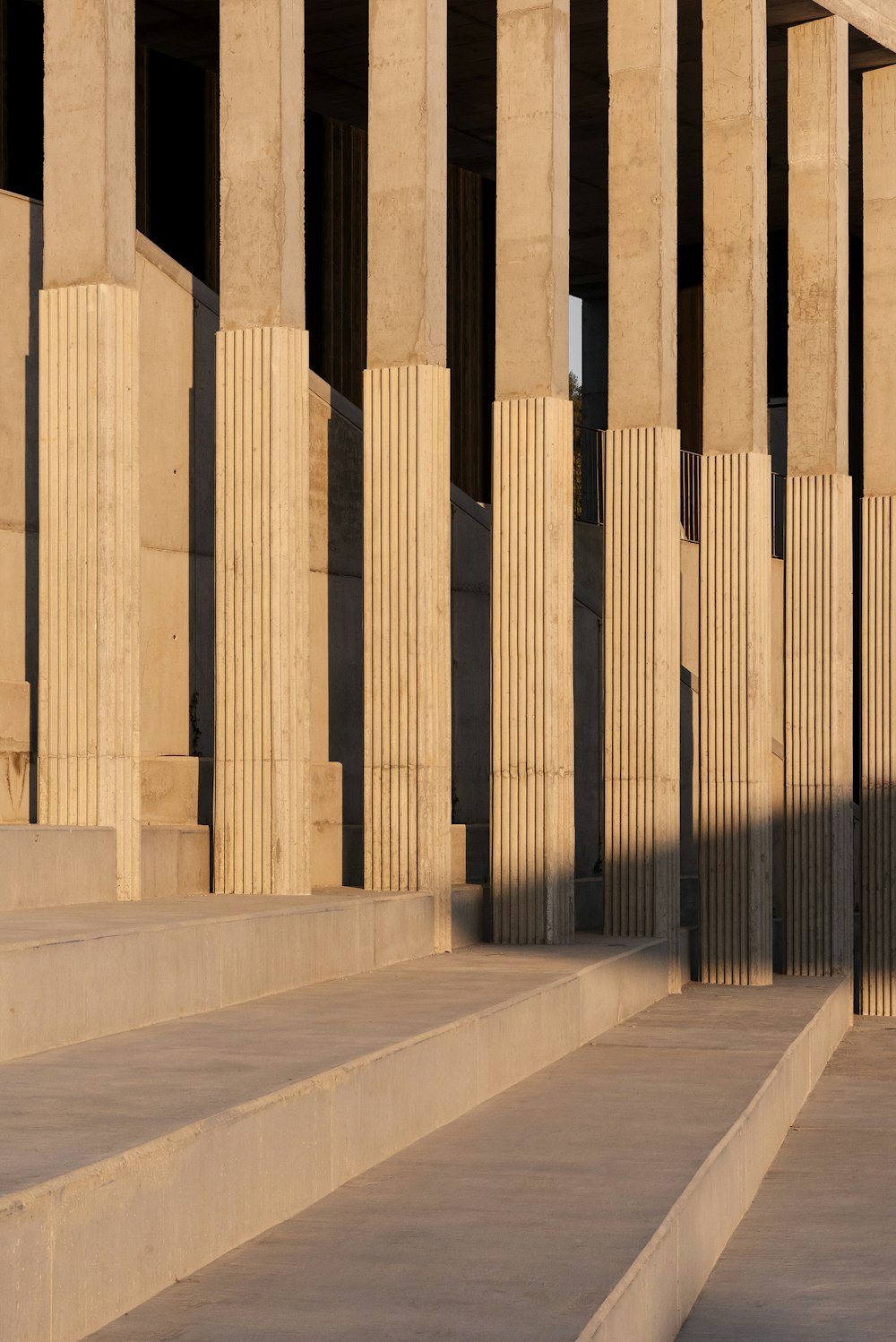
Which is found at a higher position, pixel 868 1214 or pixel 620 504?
pixel 620 504

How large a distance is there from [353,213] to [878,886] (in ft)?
30.5

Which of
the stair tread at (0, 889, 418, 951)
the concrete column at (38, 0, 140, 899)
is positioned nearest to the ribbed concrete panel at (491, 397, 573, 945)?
the stair tread at (0, 889, 418, 951)

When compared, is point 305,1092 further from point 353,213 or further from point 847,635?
point 353,213

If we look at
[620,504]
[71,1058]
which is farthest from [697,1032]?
[71,1058]

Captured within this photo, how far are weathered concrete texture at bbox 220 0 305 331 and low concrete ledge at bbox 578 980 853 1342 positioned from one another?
5.78m

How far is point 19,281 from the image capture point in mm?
13133

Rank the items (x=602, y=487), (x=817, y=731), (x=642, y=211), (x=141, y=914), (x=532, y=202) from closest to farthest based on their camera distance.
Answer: (x=141, y=914) < (x=532, y=202) < (x=642, y=211) < (x=817, y=731) < (x=602, y=487)

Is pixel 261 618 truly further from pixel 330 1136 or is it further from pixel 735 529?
pixel 330 1136

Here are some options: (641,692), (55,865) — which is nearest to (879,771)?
(641,692)

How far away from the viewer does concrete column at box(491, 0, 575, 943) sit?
13.9 meters

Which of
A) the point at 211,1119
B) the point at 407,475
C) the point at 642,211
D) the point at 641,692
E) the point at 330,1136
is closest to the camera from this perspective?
the point at 211,1119

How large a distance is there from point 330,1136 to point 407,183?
845cm

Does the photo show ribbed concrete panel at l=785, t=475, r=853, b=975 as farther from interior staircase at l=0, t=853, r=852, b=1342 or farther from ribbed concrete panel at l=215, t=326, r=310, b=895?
ribbed concrete panel at l=215, t=326, r=310, b=895

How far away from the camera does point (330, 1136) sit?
6547mm
